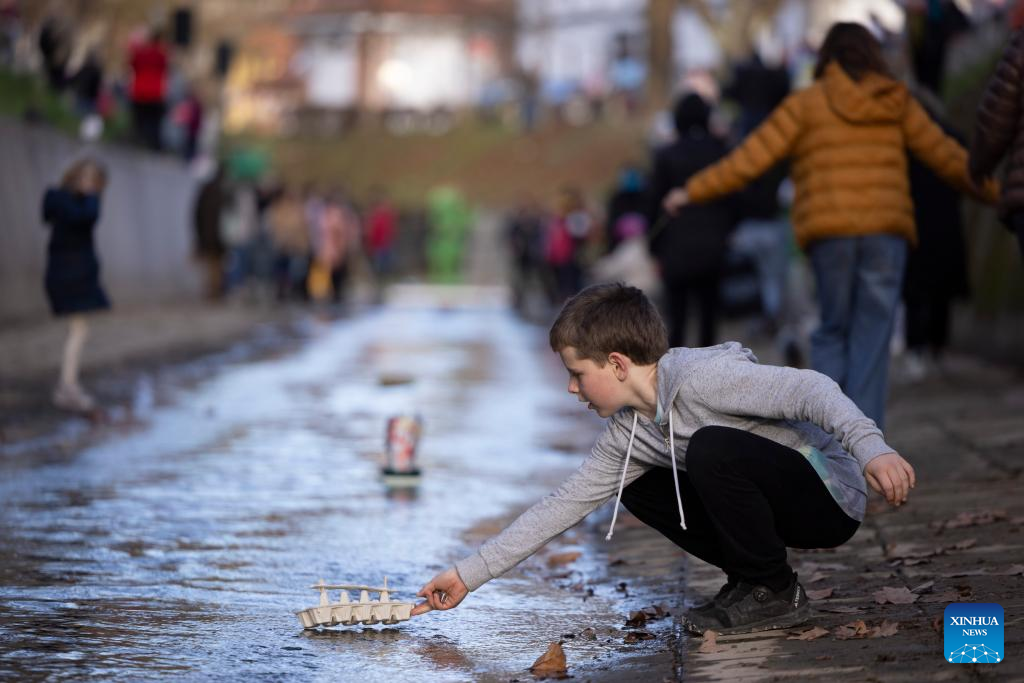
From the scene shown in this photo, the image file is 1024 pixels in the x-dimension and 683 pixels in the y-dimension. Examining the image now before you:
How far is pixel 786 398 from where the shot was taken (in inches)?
192

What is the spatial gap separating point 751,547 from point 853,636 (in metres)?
0.37

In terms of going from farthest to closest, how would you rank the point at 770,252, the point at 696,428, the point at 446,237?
1. the point at 446,237
2. the point at 770,252
3. the point at 696,428

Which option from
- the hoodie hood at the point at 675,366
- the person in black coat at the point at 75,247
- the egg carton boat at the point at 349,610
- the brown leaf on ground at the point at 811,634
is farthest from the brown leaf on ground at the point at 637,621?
the person in black coat at the point at 75,247

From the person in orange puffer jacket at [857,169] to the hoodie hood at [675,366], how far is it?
327 cm

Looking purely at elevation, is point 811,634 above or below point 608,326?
below

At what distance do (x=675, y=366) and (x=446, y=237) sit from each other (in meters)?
45.4

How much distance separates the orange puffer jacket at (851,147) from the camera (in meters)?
8.09

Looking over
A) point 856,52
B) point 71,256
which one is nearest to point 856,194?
point 856,52

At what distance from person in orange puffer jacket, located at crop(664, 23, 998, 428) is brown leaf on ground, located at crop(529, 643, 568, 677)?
11.9 ft

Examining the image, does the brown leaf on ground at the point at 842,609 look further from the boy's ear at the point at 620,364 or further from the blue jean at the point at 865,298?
the blue jean at the point at 865,298

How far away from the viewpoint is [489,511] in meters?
7.93

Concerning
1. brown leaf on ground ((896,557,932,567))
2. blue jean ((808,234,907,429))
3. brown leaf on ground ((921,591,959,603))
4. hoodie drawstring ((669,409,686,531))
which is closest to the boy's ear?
hoodie drawstring ((669,409,686,531))

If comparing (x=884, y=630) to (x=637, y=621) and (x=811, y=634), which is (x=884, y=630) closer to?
(x=811, y=634)

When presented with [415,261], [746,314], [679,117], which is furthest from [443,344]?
[415,261]
